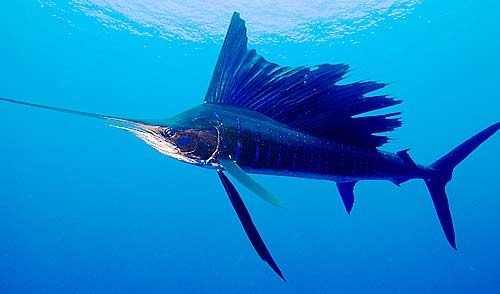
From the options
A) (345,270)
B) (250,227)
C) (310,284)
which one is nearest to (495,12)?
(345,270)

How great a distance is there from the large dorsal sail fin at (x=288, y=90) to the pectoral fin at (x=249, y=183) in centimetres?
50

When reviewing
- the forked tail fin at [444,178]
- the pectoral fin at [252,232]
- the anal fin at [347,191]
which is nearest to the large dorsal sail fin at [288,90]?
the pectoral fin at [252,232]

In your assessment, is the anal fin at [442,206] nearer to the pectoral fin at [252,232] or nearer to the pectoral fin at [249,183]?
the pectoral fin at [252,232]

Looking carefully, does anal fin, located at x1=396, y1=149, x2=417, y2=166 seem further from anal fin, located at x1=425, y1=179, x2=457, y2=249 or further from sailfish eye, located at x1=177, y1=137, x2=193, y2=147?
sailfish eye, located at x1=177, y1=137, x2=193, y2=147

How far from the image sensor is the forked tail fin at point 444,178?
3053mm

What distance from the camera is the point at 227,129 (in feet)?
6.70

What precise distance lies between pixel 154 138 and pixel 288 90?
2.74 feet

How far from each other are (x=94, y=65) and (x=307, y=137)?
42850mm

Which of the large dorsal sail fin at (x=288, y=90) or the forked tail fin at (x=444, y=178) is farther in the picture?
the forked tail fin at (x=444, y=178)

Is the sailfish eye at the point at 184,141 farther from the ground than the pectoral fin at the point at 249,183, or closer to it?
farther from the ground

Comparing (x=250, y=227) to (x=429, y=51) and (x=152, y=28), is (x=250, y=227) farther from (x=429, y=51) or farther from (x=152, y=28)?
(x=429, y=51)

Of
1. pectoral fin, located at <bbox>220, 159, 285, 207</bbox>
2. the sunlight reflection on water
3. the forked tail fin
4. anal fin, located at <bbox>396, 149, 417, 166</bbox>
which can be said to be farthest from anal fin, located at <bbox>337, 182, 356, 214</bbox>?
the sunlight reflection on water

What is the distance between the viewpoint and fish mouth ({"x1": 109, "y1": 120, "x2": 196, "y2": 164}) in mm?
1756

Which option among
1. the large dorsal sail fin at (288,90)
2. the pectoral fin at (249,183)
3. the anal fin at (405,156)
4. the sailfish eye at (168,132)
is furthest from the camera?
the anal fin at (405,156)
